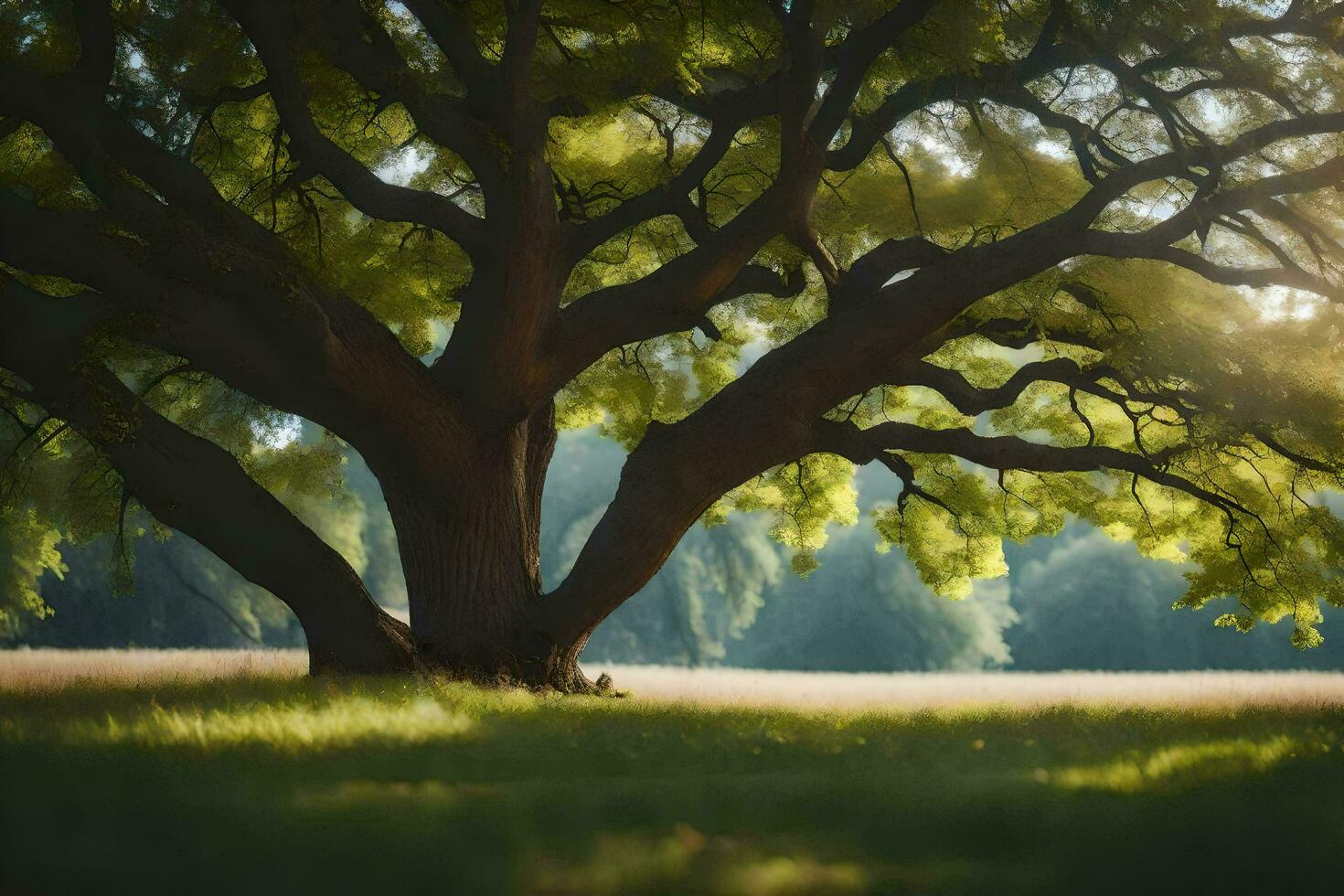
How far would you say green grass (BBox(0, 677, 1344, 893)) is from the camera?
13.5 ft

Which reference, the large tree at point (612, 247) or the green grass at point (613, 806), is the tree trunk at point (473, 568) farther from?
the green grass at point (613, 806)

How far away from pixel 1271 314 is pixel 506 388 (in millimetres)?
8983

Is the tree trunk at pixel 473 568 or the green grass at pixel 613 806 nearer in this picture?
the green grass at pixel 613 806

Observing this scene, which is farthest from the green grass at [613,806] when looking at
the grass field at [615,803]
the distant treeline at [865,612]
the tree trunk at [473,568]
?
the distant treeline at [865,612]

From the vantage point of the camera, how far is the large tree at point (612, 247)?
348 inches

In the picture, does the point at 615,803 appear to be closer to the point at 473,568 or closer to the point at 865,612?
the point at 473,568

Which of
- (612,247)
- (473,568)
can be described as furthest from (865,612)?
(473,568)

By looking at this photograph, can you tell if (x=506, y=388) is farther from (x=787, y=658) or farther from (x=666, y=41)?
(x=787, y=658)

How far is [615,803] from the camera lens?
16.7ft

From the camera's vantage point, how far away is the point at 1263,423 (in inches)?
411

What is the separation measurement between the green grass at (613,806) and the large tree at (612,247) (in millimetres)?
2663

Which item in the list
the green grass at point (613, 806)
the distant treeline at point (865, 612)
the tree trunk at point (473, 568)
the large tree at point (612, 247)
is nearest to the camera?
the green grass at point (613, 806)

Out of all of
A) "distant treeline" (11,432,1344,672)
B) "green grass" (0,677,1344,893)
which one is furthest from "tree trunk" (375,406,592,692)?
"distant treeline" (11,432,1344,672)

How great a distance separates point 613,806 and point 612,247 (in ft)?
31.8
